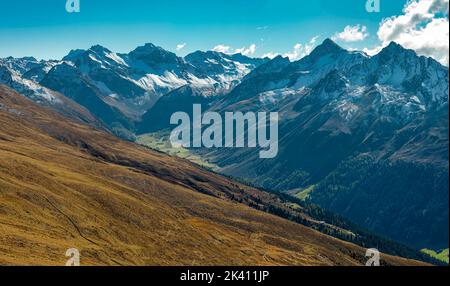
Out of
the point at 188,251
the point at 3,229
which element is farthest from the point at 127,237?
the point at 3,229

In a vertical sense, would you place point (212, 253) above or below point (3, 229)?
below

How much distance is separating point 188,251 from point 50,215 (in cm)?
4973

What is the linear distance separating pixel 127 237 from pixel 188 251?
22693mm
